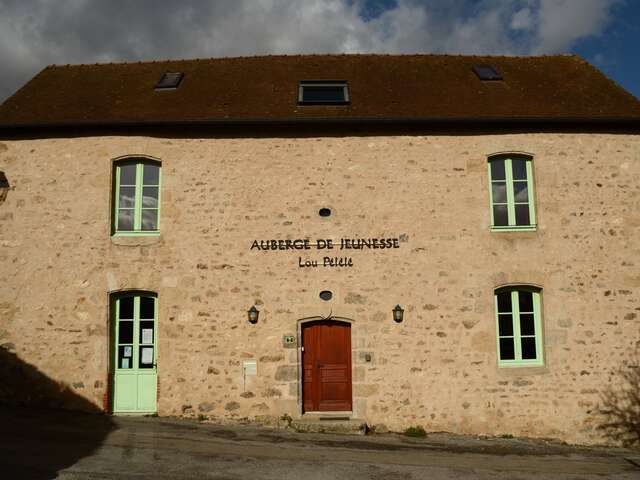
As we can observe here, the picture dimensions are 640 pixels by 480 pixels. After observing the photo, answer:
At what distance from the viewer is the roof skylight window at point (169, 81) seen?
1112cm

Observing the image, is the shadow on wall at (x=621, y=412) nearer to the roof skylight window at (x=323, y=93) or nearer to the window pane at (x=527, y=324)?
the window pane at (x=527, y=324)

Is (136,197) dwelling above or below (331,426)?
above

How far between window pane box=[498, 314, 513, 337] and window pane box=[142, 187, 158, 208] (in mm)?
6586

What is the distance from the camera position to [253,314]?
357 inches

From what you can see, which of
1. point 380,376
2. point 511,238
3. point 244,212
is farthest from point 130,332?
point 511,238

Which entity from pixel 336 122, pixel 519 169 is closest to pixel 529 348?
pixel 519 169

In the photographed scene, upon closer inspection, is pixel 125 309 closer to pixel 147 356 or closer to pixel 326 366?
pixel 147 356

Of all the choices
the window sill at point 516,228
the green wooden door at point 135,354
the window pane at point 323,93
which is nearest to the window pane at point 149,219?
the green wooden door at point 135,354

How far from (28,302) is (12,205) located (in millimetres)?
1808

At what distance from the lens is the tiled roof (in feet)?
31.7

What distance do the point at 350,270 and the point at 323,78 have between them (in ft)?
15.3

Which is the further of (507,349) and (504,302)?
(504,302)

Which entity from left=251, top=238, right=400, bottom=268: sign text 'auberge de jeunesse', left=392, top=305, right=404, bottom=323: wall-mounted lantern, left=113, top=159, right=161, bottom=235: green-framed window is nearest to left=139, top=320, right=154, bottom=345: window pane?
left=113, top=159, right=161, bottom=235: green-framed window

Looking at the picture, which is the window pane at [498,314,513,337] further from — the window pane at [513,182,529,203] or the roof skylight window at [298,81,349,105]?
the roof skylight window at [298,81,349,105]
